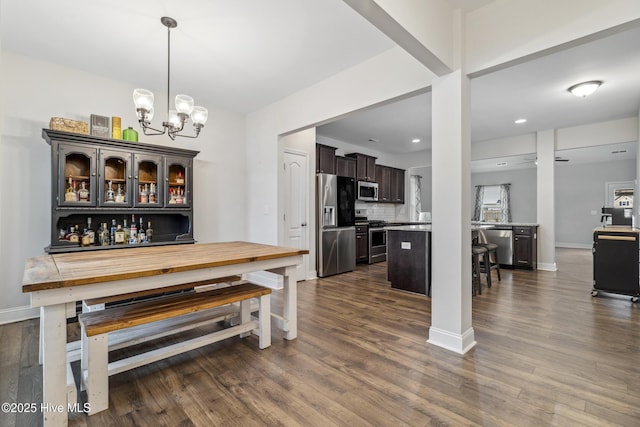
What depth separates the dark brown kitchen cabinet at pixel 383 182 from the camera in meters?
7.02

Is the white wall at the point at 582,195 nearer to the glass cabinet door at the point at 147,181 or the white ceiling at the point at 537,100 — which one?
the white ceiling at the point at 537,100

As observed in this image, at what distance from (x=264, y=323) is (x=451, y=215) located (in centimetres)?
169

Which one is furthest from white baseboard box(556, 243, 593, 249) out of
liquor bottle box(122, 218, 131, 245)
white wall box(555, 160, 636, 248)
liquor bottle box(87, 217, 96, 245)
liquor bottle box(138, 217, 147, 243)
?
liquor bottle box(87, 217, 96, 245)

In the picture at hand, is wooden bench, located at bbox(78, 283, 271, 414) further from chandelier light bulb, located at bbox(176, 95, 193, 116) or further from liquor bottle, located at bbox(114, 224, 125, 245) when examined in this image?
liquor bottle, located at bbox(114, 224, 125, 245)

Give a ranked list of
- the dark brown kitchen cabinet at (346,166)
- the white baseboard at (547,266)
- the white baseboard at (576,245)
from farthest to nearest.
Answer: the white baseboard at (576,245) < the dark brown kitchen cabinet at (346,166) < the white baseboard at (547,266)

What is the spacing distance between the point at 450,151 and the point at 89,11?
3.02m

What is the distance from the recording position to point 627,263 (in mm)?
3525

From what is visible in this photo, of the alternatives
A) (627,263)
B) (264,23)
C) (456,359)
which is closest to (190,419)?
(456,359)

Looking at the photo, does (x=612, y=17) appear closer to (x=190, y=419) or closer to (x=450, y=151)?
(x=450, y=151)

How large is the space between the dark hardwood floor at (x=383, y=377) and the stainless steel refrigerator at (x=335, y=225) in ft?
5.99

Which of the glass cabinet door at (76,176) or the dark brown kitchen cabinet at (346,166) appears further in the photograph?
the dark brown kitchen cabinet at (346,166)

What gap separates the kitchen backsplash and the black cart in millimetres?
4067

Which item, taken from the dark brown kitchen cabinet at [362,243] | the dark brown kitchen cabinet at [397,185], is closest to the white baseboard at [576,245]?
the dark brown kitchen cabinet at [397,185]

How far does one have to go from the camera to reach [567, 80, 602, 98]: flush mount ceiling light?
11.5 feet
